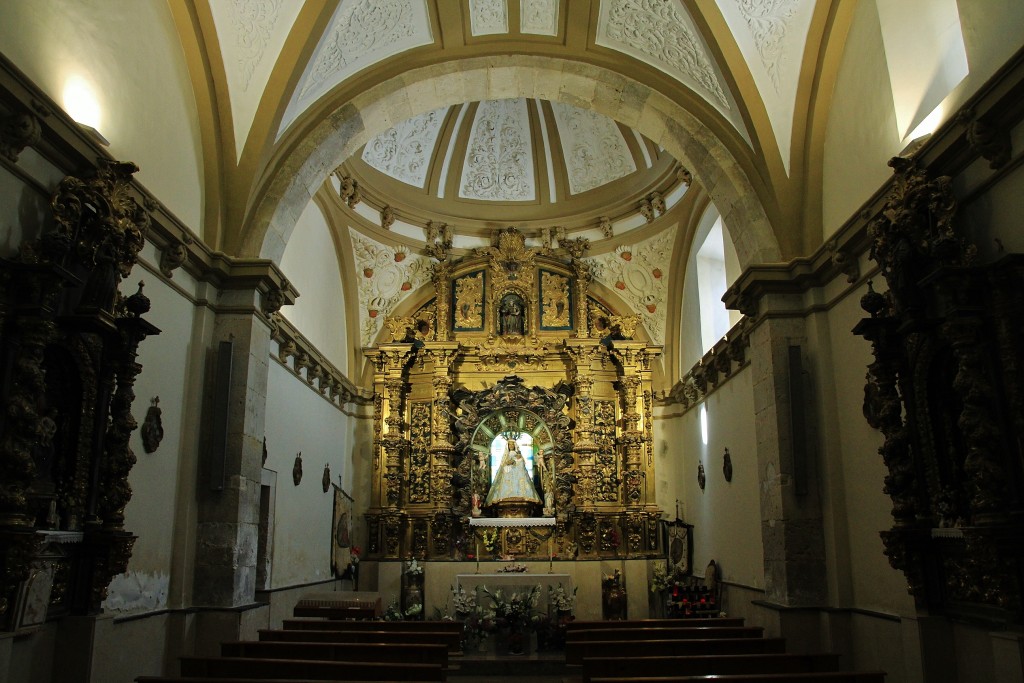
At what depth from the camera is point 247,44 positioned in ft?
29.2

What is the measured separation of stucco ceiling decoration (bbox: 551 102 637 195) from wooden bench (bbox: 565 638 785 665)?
34.7 ft

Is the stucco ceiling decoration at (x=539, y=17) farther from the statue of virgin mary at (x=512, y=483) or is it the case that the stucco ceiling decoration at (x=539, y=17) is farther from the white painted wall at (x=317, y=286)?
the statue of virgin mary at (x=512, y=483)

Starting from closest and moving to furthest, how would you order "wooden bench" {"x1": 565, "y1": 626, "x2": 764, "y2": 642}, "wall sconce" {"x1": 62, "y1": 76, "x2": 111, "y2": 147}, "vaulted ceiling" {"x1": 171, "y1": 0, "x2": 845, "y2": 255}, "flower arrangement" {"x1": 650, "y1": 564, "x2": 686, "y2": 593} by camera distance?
"wall sconce" {"x1": 62, "y1": 76, "x2": 111, "y2": 147}
"wooden bench" {"x1": 565, "y1": 626, "x2": 764, "y2": 642}
"vaulted ceiling" {"x1": 171, "y1": 0, "x2": 845, "y2": 255}
"flower arrangement" {"x1": 650, "y1": 564, "x2": 686, "y2": 593}

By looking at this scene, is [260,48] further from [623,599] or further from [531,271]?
[623,599]

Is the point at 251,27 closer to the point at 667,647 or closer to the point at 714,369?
the point at 667,647

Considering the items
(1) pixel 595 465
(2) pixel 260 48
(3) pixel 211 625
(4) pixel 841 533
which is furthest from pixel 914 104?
(1) pixel 595 465

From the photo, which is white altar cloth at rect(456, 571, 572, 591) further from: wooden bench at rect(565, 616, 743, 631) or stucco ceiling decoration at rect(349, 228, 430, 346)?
stucco ceiling decoration at rect(349, 228, 430, 346)

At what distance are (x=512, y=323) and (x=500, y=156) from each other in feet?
11.3

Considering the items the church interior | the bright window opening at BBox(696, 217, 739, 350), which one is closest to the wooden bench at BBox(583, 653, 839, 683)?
the church interior

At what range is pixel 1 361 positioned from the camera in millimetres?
5223

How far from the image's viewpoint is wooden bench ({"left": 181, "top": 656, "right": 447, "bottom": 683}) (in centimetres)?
606

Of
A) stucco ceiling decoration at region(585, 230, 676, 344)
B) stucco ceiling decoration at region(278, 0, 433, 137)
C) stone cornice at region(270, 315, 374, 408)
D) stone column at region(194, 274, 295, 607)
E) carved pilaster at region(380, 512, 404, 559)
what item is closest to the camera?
stone column at region(194, 274, 295, 607)

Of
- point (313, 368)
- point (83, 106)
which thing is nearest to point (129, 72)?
point (83, 106)

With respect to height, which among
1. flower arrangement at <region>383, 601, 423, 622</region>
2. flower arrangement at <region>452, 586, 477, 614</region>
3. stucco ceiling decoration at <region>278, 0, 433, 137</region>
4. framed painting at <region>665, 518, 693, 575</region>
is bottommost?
flower arrangement at <region>383, 601, 423, 622</region>
